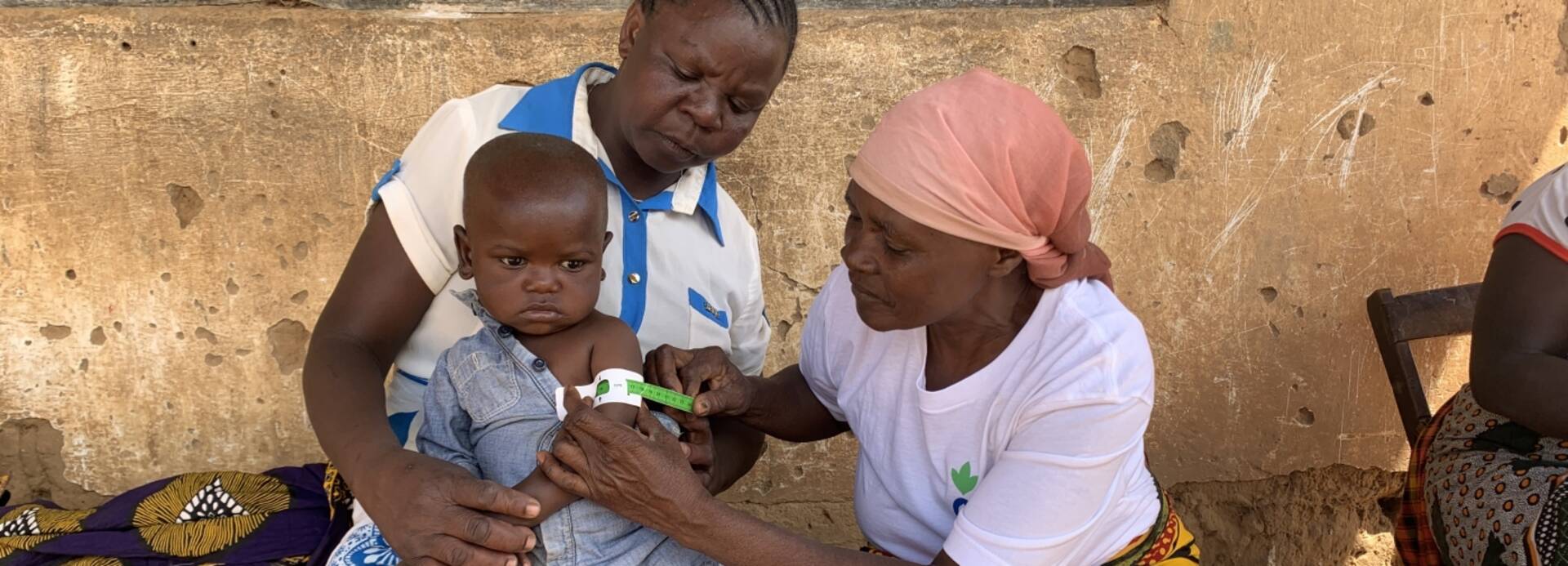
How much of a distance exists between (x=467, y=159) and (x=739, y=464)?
2.57 feet

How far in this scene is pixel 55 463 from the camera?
3369mm

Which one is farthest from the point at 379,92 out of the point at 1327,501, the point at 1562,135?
the point at 1562,135

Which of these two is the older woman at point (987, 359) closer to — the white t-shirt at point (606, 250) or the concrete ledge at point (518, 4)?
the white t-shirt at point (606, 250)

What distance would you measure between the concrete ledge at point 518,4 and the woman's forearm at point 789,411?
4.00ft

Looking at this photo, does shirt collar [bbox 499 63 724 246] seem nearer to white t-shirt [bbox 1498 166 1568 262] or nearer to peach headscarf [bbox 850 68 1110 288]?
peach headscarf [bbox 850 68 1110 288]

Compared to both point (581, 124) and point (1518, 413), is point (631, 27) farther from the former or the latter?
point (1518, 413)

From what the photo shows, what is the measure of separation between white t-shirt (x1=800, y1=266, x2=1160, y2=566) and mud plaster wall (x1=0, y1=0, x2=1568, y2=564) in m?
1.08

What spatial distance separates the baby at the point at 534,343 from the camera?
204 centimetres

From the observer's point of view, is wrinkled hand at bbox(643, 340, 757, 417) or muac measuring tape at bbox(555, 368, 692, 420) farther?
wrinkled hand at bbox(643, 340, 757, 417)

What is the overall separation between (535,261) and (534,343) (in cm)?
16

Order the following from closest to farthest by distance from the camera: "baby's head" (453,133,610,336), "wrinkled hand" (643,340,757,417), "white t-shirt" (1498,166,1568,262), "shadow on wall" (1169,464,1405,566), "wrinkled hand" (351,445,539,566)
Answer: "wrinkled hand" (351,445,539,566)
"baby's head" (453,133,610,336)
"wrinkled hand" (643,340,757,417)
"white t-shirt" (1498,166,1568,262)
"shadow on wall" (1169,464,1405,566)

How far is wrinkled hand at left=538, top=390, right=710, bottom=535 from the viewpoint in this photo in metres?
1.97

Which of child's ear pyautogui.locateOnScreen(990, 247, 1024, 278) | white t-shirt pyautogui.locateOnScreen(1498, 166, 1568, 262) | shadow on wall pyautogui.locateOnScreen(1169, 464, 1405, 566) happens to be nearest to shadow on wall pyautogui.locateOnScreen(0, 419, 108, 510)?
child's ear pyautogui.locateOnScreen(990, 247, 1024, 278)

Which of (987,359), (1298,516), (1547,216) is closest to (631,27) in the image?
(987,359)
